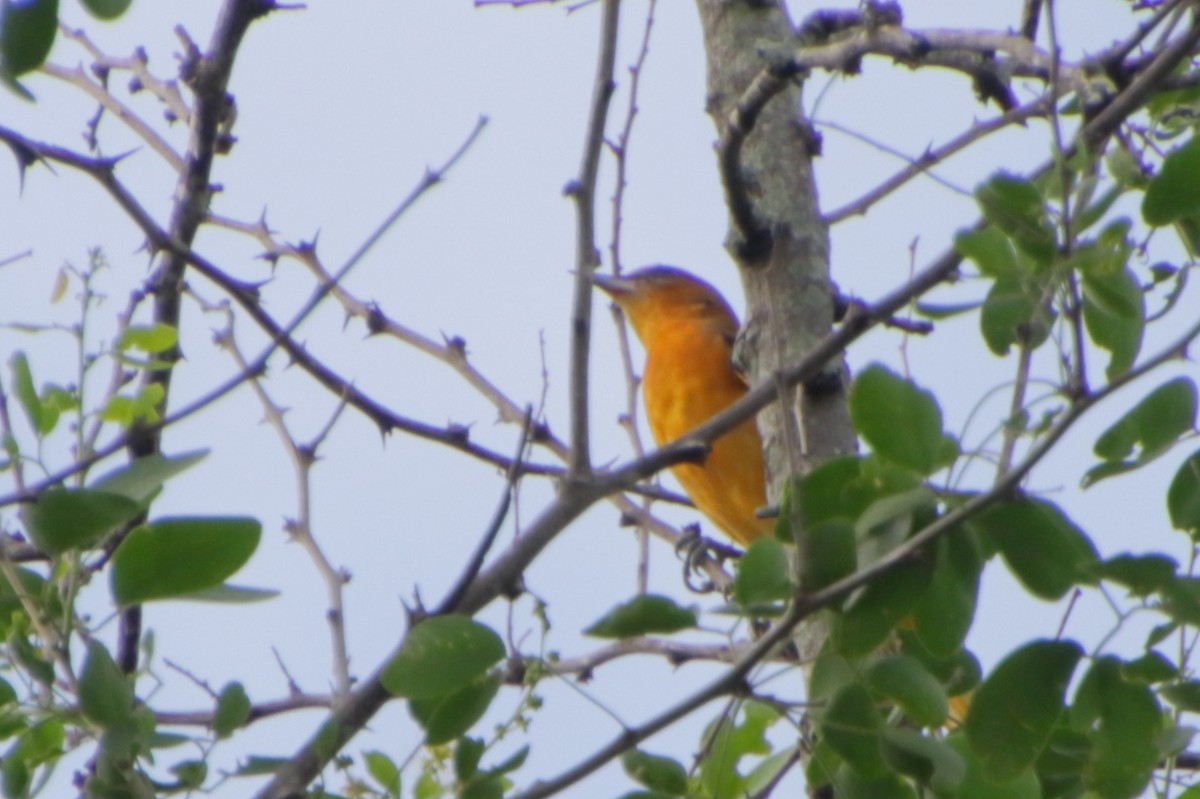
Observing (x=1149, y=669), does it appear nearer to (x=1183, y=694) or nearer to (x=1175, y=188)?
(x=1183, y=694)

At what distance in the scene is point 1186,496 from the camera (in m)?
1.72

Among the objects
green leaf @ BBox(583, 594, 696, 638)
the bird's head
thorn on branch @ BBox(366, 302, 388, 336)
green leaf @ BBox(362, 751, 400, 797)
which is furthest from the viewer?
the bird's head

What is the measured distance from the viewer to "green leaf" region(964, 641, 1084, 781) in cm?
167

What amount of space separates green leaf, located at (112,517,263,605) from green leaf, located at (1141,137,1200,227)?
1004 millimetres

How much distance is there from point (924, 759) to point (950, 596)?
174mm

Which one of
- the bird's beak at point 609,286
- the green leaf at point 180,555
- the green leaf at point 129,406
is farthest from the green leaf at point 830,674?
the bird's beak at point 609,286

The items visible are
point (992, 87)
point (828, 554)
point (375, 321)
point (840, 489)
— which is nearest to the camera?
point (828, 554)

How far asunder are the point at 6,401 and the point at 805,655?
144 centimetres

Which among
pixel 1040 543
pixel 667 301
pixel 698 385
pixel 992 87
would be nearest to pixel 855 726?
pixel 1040 543

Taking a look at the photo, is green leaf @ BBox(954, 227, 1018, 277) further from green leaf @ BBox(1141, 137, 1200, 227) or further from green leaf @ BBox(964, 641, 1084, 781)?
green leaf @ BBox(964, 641, 1084, 781)

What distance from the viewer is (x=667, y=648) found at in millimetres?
3801

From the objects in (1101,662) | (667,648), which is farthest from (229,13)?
(667,648)

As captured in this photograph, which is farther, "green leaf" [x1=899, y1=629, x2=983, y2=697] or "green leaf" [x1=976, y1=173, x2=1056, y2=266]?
"green leaf" [x1=899, y1=629, x2=983, y2=697]

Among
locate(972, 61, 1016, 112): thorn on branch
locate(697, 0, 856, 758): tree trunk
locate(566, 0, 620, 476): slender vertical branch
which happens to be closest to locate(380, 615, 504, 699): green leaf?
locate(566, 0, 620, 476): slender vertical branch
